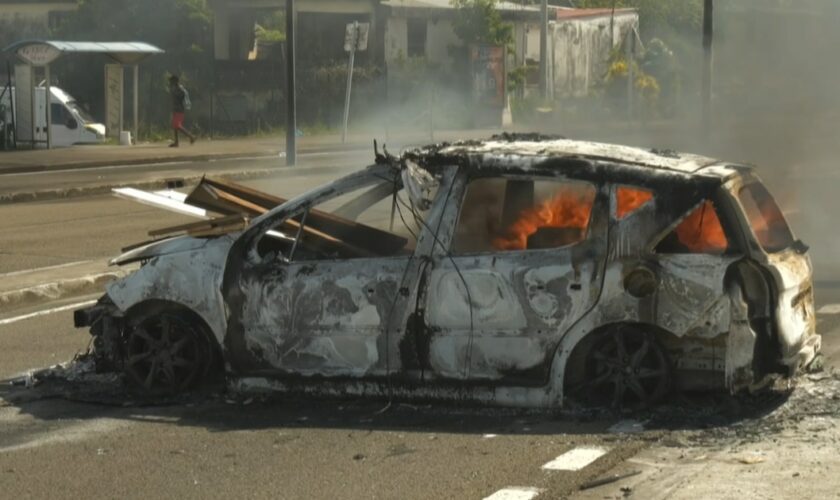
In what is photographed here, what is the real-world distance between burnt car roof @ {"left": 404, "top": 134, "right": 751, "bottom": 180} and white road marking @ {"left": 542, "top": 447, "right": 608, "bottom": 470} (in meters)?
1.68

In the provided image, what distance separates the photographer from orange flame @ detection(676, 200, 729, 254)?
27.5 ft

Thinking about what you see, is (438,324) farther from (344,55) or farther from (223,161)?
(344,55)

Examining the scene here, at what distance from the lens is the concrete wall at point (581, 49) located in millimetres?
54938

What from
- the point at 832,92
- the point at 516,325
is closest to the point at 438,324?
the point at 516,325

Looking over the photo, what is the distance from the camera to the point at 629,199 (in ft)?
27.9

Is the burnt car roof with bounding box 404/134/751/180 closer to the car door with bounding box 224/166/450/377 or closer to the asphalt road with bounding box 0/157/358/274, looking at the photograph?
the car door with bounding box 224/166/450/377

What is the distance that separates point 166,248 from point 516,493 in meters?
3.10

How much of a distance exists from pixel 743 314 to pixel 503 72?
39.8 meters

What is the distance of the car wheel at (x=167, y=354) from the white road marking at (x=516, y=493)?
2628 mm

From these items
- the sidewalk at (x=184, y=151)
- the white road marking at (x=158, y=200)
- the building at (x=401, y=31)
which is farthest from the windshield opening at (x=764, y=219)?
the building at (x=401, y=31)

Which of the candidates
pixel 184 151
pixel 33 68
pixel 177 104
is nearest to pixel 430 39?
pixel 177 104

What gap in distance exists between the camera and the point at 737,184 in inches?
338

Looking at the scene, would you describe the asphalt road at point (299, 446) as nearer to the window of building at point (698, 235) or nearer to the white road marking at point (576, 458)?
the white road marking at point (576, 458)

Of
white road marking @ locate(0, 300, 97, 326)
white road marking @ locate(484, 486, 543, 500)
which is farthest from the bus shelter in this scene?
white road marking @ locate(484, 486, 543, 500)
